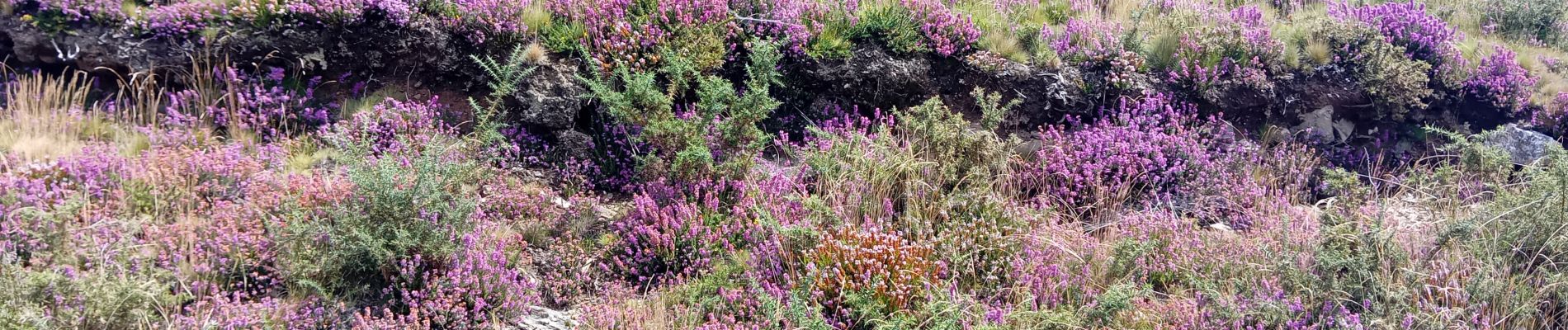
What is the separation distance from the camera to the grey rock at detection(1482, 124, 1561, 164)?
26.7 ft

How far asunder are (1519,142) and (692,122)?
7.23 meters

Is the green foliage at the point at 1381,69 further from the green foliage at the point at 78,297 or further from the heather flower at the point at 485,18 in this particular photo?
the green foliage at the point at 78,297

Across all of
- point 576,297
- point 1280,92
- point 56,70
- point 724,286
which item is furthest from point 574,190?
point 1280,92

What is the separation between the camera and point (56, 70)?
6.46 metres

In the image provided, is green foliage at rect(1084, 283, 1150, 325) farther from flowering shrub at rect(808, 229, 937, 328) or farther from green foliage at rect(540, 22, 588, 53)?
green foliage at rect(540, 22, 588, 53)

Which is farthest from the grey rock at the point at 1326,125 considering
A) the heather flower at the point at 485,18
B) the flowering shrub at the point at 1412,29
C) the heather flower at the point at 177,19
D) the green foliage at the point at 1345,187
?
the heather flower at the point at 177,19

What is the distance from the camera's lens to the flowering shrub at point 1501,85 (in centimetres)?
848

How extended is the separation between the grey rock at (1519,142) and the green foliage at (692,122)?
6.29 metres

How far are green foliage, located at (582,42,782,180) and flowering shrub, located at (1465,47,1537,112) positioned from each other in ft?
21.3

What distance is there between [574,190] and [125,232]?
2519 mm

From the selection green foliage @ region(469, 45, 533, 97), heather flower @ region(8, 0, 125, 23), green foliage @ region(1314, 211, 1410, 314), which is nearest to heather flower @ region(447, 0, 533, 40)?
green foliage @ region(469, 45, 533, 97)

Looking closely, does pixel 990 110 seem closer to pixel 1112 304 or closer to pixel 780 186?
pixel 780 186

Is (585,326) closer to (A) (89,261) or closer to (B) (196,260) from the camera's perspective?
(B) (196,260)

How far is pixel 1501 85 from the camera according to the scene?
27.8 ft
